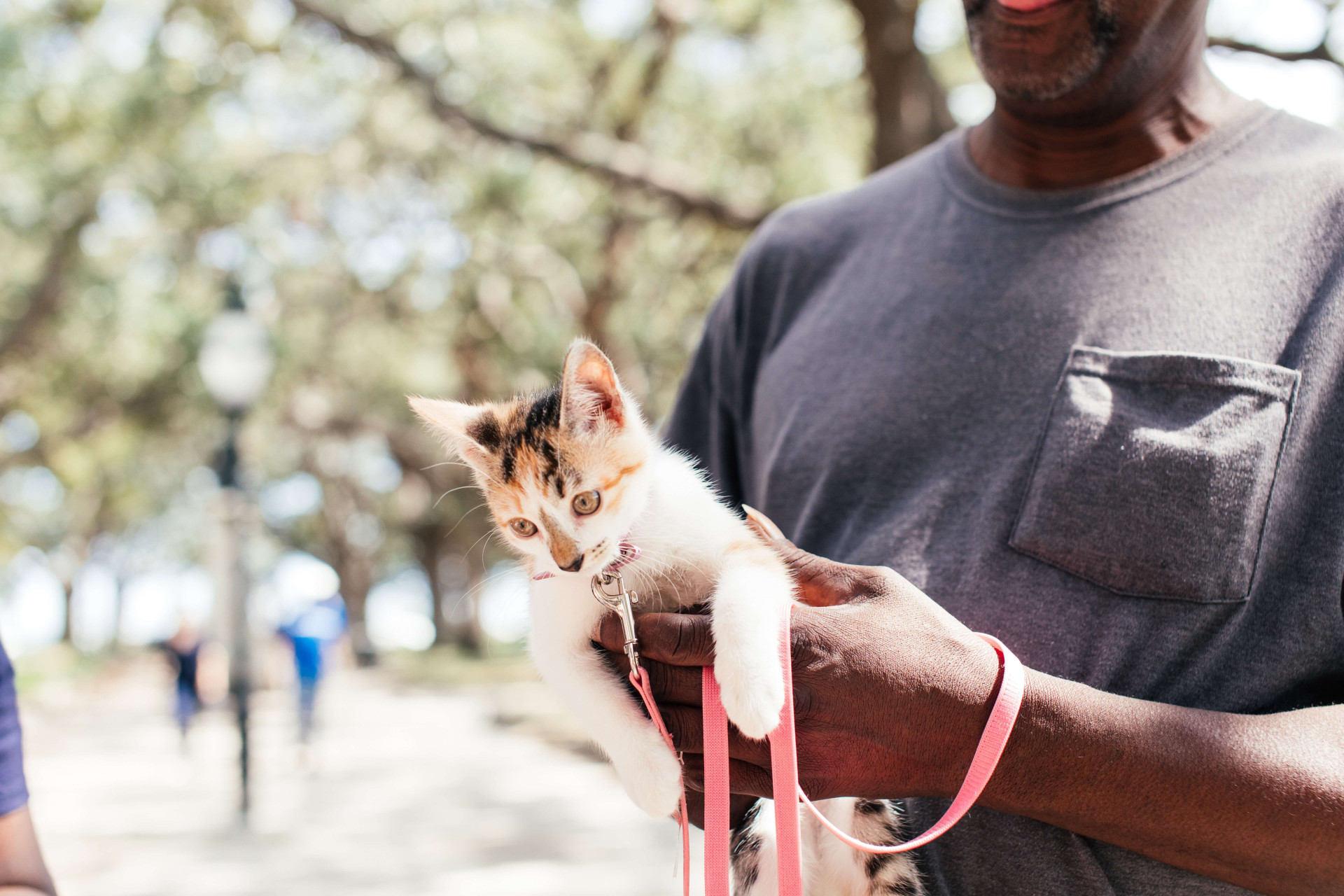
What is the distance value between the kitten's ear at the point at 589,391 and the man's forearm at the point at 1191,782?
3.53 feet

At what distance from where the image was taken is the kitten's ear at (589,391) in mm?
2113

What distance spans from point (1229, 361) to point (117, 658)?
46.4m

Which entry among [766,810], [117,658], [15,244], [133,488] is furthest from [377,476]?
[766,810]

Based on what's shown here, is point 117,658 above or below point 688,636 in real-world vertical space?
below

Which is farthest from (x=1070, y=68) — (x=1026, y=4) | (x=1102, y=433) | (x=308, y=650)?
(x=308, y=650)

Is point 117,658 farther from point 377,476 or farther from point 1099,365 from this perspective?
point 1099,365

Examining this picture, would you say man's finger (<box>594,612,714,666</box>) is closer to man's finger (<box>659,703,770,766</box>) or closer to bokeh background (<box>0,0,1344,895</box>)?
man's finger (<box>659,703,770,766</box>)

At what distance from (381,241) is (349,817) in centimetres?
1139

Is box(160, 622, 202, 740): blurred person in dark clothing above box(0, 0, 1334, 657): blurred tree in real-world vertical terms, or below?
below

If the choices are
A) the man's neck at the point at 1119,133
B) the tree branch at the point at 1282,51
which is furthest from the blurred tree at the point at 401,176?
the man's neck at the point at 1119,133

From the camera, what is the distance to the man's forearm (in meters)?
1.44

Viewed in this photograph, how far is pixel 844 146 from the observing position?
16.3m

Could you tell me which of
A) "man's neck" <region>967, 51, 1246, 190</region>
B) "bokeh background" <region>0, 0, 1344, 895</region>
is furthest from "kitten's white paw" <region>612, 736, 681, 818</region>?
"bokeh background" <region>0, 0, 1344, 895</region>

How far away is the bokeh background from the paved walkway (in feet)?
0.22
